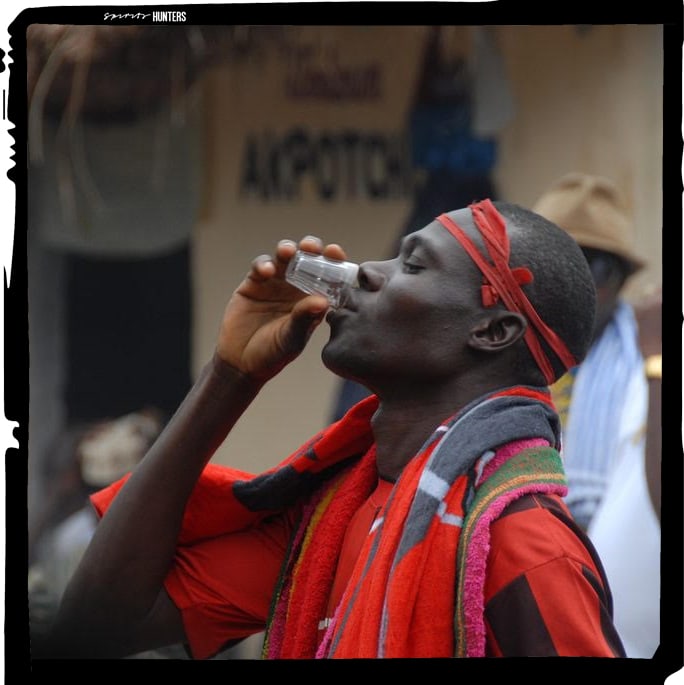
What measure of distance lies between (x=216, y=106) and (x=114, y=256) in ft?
2.43

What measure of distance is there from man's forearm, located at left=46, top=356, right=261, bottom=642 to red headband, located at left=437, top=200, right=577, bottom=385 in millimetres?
544

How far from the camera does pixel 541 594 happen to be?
7.51 feet

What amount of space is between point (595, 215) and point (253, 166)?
54.1 inches

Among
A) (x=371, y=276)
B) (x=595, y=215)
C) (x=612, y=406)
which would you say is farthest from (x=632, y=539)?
(x=371, y=276)

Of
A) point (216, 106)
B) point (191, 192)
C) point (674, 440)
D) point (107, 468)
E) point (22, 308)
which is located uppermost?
point (216, 106)

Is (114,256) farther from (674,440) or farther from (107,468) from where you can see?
(674,440)

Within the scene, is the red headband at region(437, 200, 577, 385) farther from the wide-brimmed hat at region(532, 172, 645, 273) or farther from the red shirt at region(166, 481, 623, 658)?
the wide-brimmed hat at region(532, 172, 645, 273)

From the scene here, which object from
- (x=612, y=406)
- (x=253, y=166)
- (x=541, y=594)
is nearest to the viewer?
(x=541, y=594)

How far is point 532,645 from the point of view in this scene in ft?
7.55

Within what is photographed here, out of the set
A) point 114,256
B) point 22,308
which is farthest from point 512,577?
point 114,256

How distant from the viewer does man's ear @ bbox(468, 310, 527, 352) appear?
2555mm

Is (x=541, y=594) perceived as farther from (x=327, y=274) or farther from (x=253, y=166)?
(x=253, y=166)

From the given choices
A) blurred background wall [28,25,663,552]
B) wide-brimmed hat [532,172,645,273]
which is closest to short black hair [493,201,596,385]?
wide-brimmed hat [532,172,645,273]

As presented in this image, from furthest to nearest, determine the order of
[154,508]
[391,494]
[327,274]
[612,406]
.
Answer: [612,406], [154,508], [327,274], [391,494]
